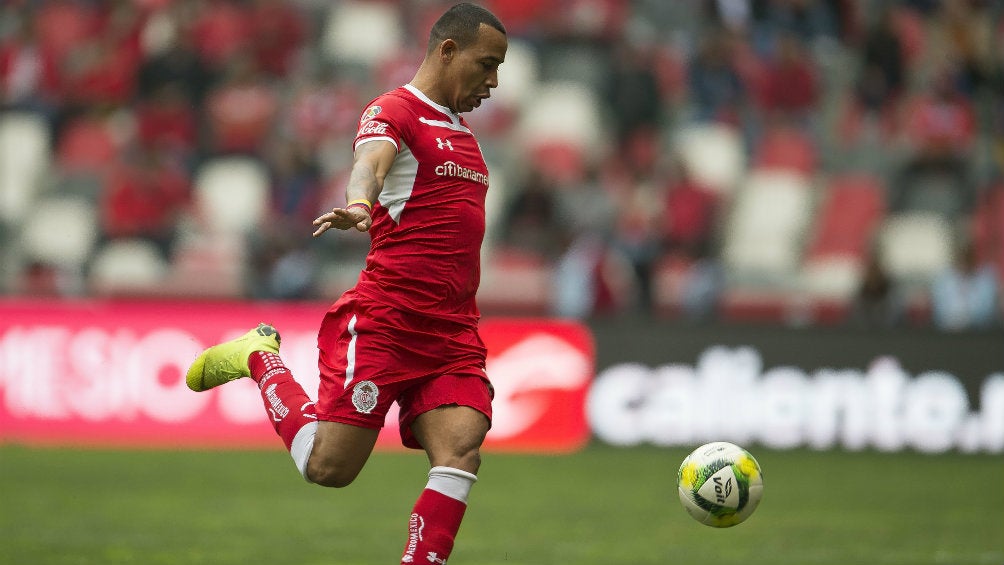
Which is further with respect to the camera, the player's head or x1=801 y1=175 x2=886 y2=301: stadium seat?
x1=801 y1=175 x2=886 y2=301: stadium seat

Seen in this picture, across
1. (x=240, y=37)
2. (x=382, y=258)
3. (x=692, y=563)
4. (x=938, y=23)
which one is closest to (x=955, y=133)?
(x=938, y=23)

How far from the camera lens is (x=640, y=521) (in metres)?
10.3

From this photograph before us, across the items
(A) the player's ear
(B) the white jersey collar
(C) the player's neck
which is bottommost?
(B) the white jersey collar

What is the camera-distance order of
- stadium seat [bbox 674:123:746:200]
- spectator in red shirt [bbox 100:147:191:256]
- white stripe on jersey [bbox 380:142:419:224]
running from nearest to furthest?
1. white stripe on jersey [bbox 380:142:419:224]
2. spectator in red shirt [bbox 100:147:191:256]
3. stadium seat [bbox 674:123:746:200]

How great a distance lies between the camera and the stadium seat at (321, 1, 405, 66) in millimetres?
21297

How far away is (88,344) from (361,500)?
5.06 m

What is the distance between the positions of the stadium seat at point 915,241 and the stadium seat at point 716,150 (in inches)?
82.5

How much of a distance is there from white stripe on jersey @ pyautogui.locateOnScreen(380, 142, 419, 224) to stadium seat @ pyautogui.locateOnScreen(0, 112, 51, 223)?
14703 mm

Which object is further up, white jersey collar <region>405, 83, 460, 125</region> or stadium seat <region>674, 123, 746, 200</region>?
stadium seat <region>674, 123, 746, 200</region>

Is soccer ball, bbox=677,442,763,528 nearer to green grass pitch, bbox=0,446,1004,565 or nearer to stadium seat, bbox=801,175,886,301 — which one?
green grass pitch, bbox=0,446,1004,565

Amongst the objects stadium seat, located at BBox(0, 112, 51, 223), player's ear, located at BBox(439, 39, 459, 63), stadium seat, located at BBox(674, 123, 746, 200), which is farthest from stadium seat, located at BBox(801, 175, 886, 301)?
player's ear, located at BBox(439, 39, 459, 63)

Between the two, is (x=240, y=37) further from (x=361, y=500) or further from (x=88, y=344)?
(x=361, y=500)

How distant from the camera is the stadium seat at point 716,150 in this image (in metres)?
19.5

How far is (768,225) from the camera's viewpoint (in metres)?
19.1
